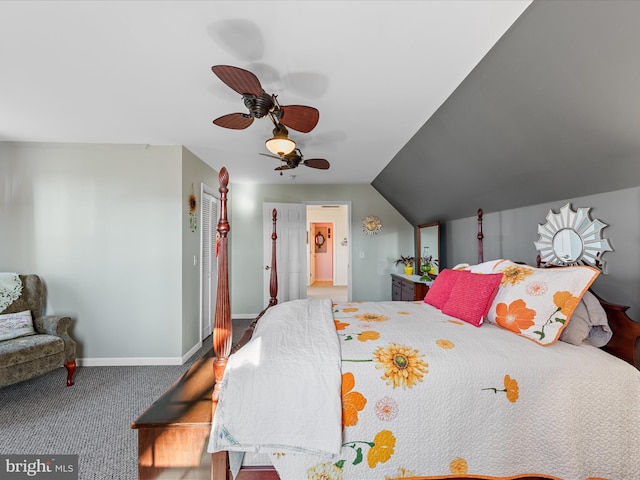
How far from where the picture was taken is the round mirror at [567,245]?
6.87 ft

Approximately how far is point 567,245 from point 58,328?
14.9ft

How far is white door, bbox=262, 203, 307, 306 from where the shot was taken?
16.6 ft

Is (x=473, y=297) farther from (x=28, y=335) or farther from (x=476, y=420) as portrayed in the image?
(x=28, y=335)

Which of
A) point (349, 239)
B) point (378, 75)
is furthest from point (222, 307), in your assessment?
point (349, 239)

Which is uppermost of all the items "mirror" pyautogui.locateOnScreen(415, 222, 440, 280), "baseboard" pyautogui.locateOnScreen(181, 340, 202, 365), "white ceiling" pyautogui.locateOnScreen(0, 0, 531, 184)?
"white ceiling" pyautogui.locateOnScreen(0, 0, 531, 184)

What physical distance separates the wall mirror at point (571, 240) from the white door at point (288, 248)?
11.4 ft

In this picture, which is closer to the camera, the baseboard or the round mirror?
the round mirror

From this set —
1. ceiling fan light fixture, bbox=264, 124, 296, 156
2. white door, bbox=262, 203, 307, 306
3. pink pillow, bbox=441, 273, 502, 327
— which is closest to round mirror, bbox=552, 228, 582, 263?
pink pillow, bbox=441, 273, 502, 327

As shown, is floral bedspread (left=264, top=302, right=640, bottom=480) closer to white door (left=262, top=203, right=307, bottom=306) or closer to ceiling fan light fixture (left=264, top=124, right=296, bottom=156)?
ceiling fan light fixture (left=264, top=124, right=296, bottom=156)

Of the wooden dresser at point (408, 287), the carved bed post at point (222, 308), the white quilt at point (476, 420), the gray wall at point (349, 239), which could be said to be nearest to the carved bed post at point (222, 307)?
the carved bed post at point (222, 308)

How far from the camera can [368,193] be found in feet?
17.2

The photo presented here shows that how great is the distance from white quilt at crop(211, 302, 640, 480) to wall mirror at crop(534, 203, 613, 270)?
862mm

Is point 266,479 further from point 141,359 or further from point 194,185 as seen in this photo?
point 194,185

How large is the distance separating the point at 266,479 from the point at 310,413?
0.44 m
